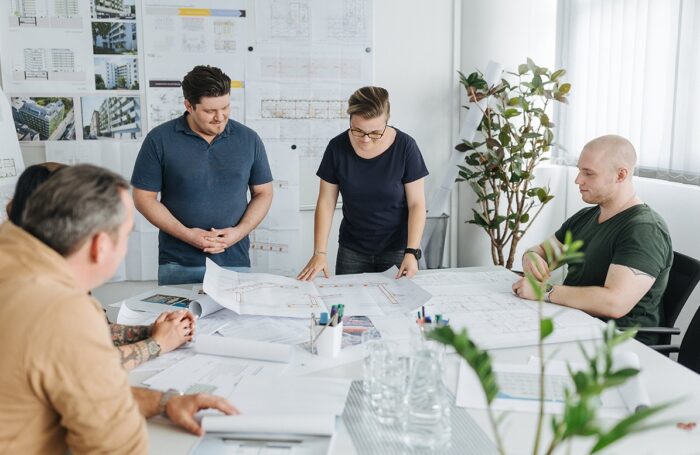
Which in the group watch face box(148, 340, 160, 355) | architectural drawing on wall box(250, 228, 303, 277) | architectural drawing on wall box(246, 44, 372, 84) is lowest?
architectural drawing on wall box(250, 228, 303, 277)

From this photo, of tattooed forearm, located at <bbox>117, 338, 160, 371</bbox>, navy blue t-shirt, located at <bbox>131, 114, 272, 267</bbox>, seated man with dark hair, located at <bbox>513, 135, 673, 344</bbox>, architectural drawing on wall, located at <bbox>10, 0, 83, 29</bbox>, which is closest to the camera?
tattooed forearm, located at <bbox>117, 338, 160, 371</bbox>

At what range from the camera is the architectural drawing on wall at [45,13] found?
3658 mm

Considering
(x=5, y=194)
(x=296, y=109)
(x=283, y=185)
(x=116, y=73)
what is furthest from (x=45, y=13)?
(x=283, y=185)

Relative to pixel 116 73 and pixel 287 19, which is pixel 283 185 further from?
pixel 116 73

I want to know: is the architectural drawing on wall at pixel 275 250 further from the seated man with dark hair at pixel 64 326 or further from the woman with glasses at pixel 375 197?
the seated man with dark hair at pixel 64 326

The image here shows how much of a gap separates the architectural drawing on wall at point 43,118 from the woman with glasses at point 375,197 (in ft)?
6.22

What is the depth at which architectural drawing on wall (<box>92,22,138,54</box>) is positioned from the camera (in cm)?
375

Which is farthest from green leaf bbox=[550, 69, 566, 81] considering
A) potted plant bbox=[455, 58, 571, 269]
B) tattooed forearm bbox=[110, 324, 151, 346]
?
tattooed forearm bbox=[110, 324, 151, 346]

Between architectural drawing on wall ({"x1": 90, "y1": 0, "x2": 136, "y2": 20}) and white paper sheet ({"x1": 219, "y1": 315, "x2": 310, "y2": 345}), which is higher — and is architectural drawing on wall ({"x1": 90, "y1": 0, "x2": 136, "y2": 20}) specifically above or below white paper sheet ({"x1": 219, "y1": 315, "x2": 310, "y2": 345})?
above

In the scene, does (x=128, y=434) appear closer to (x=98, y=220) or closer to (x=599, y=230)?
(x=98, y=220)

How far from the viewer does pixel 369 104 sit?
8.05ft

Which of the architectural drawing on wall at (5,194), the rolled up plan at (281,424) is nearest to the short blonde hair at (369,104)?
the rolled up plan at (281,424)

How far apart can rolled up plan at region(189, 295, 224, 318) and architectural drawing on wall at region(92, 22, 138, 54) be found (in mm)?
2316

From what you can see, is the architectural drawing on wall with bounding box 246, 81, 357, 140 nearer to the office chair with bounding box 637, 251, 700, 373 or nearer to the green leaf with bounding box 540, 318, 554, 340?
the office chair with bounding box 637, 251, 700, 373
